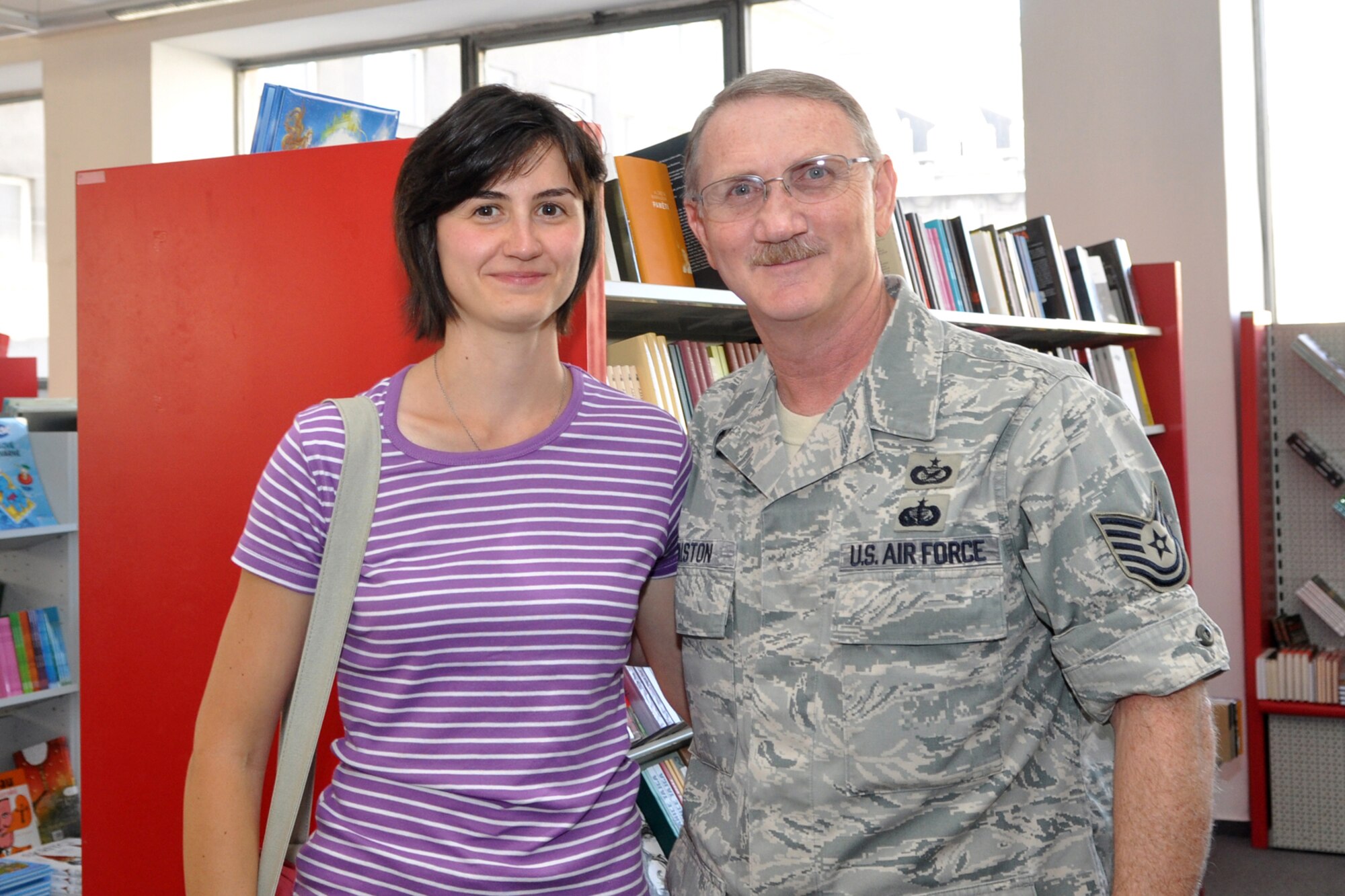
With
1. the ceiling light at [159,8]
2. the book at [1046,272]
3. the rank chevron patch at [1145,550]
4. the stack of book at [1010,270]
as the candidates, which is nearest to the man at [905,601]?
the rank chevron patch at [1145,550]

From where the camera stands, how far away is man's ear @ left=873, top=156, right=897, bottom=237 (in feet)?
4.96

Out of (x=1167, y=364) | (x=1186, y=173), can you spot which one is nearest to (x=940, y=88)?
(x=1186, y=173)

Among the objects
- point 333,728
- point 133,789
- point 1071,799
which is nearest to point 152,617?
point 133,789

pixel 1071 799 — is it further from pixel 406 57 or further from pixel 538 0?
pixel 406 57

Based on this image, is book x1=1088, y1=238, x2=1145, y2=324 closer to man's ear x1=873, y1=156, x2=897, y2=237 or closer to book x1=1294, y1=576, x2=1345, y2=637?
book x1=1294, y1=576, x2=1345, y2=637

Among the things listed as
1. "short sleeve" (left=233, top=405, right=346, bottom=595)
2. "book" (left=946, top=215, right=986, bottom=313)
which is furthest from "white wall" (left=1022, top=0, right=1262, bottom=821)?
"short sleeve" (left=233, top=405, right=346, bottom=595)

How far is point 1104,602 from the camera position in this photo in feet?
4.04

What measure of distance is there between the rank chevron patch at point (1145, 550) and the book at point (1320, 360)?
13.0 ft

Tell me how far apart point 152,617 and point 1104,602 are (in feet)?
5.24

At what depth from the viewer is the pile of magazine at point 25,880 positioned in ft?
10.2

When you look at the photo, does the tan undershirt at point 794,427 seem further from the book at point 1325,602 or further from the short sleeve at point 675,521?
the book at point 1325,602

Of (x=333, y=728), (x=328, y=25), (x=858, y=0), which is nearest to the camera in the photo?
(x=333, y=728)

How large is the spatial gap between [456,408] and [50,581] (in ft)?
11.2

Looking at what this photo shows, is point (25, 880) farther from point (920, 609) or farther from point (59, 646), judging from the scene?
point (920, 609)
